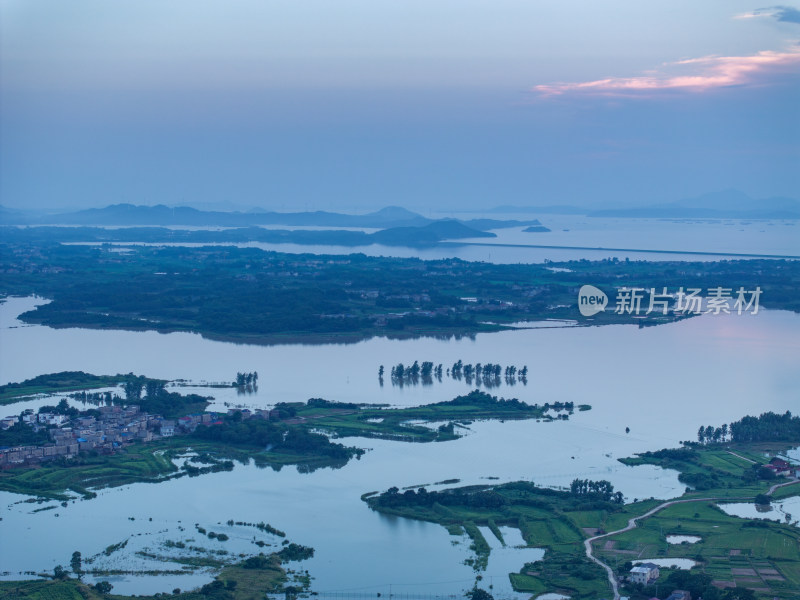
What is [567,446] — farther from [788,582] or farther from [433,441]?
[788,582]

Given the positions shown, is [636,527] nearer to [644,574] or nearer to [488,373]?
[644,574]

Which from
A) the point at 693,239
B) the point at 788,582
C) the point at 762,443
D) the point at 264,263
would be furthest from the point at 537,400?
the point at 693,239

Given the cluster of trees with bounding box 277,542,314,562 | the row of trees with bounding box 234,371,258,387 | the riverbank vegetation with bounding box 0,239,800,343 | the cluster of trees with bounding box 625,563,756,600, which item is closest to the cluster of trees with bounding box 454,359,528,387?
the row of trees with bounding box 234,371,258,387

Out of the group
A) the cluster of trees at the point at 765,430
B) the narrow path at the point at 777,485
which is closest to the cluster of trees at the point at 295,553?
the narrow path at the point at 777,485

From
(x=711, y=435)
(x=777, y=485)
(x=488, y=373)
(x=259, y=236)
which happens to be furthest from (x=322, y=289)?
(x=259, y=236)

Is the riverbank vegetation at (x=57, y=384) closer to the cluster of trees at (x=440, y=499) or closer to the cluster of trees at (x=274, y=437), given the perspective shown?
the cluster of trees at (x=274, y=437)
